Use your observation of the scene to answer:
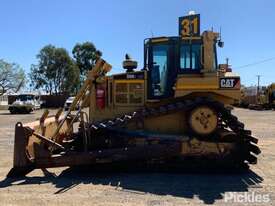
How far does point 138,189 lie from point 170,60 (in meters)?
3.72

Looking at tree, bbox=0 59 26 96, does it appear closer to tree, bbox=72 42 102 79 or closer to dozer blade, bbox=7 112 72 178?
tree, bbox=72 42 102 79

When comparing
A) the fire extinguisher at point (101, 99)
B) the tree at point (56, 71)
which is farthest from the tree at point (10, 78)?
the fire extinguisher at point (101, 99)

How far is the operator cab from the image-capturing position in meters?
11.3

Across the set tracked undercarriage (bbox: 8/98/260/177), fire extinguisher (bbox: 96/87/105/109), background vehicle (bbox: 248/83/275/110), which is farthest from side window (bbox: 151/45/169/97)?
background vehicle (bbox: 248/83/275/110)

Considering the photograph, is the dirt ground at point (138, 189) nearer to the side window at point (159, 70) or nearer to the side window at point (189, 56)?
the side window at point (159, 70)

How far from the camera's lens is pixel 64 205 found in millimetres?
7723

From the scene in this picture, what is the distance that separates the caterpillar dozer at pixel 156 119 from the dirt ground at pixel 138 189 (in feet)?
1.36

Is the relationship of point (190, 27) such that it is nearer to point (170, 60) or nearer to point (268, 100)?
point (170, 60)

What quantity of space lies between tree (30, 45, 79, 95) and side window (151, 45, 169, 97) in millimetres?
60320

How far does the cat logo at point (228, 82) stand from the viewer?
10.8 meters

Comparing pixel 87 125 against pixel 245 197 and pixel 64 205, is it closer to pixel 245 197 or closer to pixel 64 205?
pixel 64 205
